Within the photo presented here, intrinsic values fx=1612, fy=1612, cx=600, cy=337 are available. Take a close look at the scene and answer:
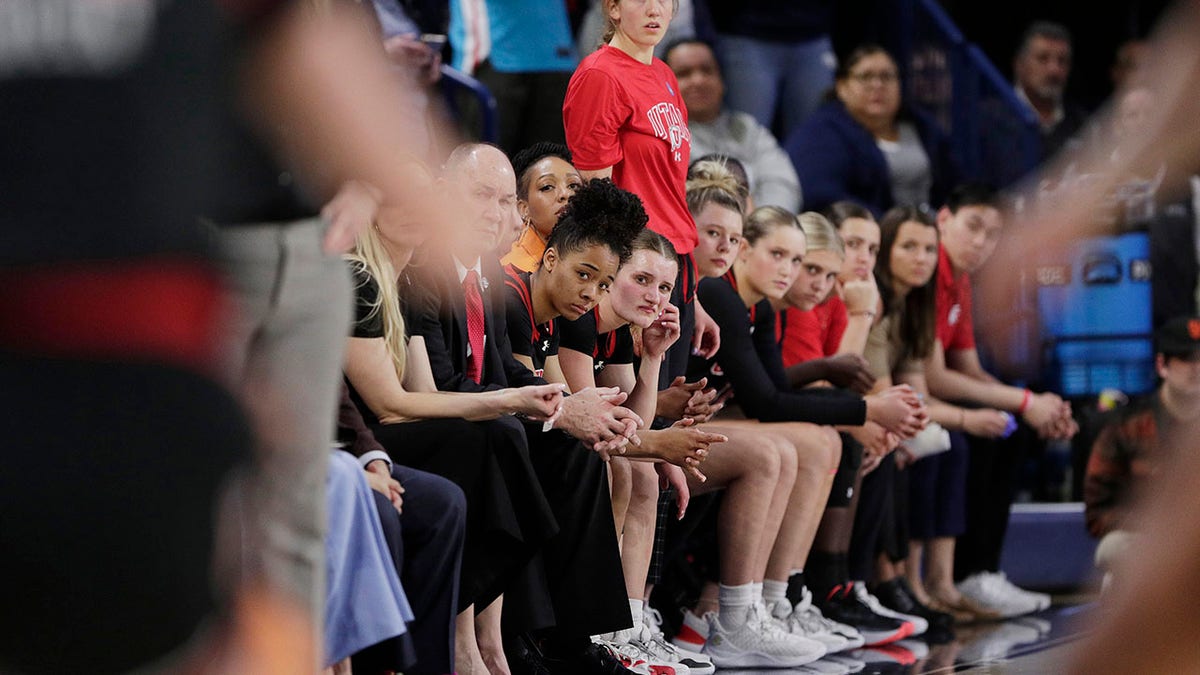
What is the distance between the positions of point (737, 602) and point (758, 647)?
145mm

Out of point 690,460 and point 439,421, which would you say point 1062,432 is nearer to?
point 690,460

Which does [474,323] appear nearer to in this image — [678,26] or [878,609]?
[878,609]

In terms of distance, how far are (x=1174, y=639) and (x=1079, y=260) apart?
6.64 m

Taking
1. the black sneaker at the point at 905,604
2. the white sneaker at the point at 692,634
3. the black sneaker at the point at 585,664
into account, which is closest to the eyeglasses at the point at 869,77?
the black sneaker at the point at 905,604

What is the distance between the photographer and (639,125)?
4266mm

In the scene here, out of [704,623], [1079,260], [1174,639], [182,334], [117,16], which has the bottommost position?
[704,623]

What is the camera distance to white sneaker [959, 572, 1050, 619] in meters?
6.04

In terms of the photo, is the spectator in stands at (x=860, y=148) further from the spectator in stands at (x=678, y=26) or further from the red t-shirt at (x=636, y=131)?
the red t-shirt at (x=636, y=131)

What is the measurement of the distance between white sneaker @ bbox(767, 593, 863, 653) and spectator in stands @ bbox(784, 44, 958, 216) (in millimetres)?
2260

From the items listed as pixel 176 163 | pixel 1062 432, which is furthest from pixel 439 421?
pixel 1062 432

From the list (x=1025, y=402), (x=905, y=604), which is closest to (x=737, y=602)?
(x=905, y=604)

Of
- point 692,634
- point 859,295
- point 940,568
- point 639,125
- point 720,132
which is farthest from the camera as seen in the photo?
point 720,132

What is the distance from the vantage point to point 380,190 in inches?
67.1

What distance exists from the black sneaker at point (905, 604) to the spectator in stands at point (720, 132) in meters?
1.66
